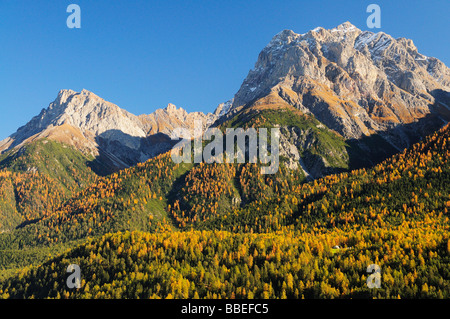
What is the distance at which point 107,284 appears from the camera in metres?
131

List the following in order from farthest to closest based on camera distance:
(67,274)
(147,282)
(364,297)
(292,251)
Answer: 1. (67,274)
2. (292,251)
3. (147,282)
4. (364,297)

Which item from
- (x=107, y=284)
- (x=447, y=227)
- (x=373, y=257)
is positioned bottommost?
(x=107, y=284)

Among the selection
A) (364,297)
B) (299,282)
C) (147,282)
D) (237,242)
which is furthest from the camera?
(237,242)

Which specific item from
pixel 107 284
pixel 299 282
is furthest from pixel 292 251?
pixel 107 284

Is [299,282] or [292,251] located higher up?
[292,251]

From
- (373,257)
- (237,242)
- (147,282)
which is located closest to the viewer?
(373,257)

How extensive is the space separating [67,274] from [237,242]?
3537 inches

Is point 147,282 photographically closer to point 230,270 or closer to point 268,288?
point 230,270
